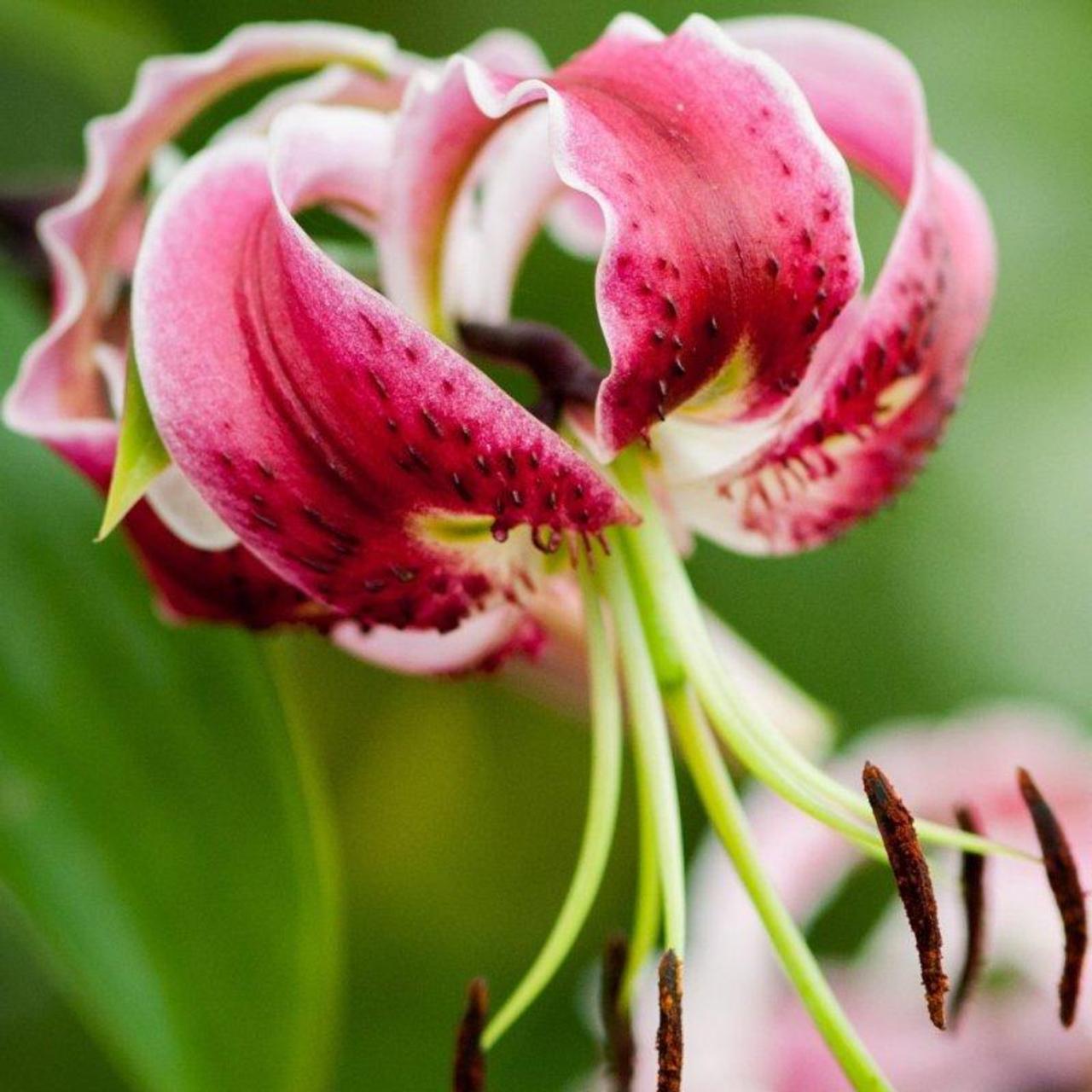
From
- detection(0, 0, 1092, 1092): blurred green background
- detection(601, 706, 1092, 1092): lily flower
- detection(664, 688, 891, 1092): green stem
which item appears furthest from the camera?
detection(601, 706, 1092, 1092): lily flower

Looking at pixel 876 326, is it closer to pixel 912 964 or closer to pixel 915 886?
pixel 915 886

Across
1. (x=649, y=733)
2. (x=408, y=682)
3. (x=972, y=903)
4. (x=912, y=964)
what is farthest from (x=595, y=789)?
(x=408, y=682)

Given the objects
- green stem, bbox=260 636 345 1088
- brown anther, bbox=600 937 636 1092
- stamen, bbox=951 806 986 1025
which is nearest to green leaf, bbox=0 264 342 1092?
green stem, bbox=260 636 345 1088

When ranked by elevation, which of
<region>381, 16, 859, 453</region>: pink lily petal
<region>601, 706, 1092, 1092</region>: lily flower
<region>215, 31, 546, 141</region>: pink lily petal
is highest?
<region>381, 16, 859, 453</region>: pink lily petal

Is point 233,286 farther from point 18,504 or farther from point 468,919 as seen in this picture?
point 468,919

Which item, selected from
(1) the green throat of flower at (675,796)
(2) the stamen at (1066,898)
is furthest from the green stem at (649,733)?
(2) the stamen at (1066,898)

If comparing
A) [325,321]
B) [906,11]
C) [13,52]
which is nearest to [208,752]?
[325,321]

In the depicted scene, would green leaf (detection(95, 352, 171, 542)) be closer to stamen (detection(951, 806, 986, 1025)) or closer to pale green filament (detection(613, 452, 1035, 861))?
pale green filament (detection(613, 452, 1035, 861))

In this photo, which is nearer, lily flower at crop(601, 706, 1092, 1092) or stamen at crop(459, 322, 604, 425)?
stamen at crop(459, 322, 604, 425)
